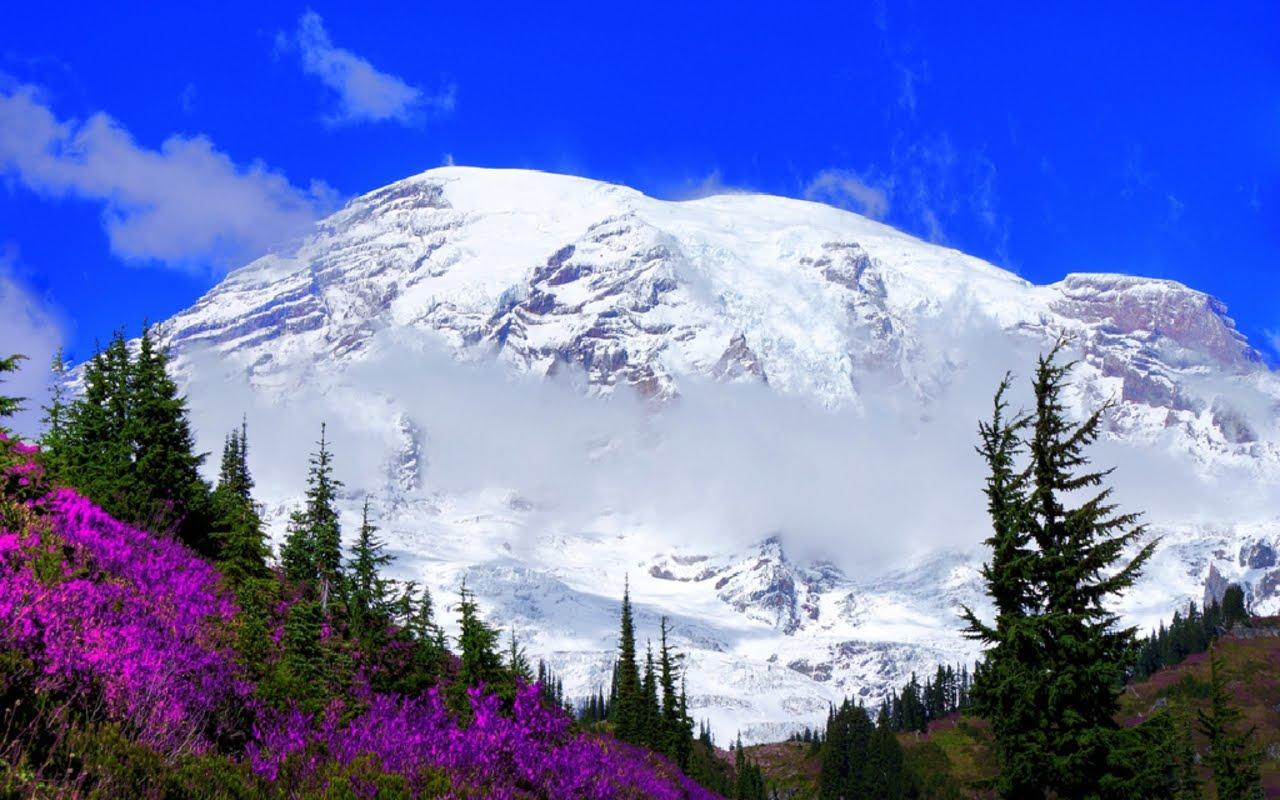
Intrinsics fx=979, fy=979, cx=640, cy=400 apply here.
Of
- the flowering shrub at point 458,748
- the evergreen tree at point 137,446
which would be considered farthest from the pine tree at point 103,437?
→ the flowering shrub at point 458,748

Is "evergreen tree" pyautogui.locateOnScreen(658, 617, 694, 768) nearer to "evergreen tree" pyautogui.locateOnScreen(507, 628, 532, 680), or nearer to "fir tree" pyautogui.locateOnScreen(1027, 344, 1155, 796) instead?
"evergreen tree" pyautogui.locateOnScreen(507, 628, 532, 680)

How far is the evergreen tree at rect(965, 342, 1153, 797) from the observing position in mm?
20703

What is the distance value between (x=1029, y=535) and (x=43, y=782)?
64.9 ft

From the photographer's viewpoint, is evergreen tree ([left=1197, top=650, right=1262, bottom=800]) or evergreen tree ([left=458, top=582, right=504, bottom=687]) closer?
evergreen tree ([left=458, top=582, right=504, bottom=687])

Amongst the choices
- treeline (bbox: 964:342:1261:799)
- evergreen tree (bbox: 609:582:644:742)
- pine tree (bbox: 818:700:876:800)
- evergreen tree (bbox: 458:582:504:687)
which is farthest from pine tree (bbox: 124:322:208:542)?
pine tree (bbox: 818:700:876:800)

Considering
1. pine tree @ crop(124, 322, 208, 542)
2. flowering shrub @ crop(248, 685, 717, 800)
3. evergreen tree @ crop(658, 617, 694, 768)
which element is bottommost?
evergreen tree @ crop(658, 617, 694, 768)

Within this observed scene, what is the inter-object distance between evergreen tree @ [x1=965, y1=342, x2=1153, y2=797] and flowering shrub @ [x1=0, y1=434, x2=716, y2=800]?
393 inches

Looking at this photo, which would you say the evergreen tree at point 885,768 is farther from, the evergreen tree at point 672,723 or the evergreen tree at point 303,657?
the evergreen tree at point 303,657

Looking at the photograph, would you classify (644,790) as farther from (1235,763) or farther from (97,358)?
(1235,763)

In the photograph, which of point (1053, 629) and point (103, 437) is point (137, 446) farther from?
point (1053, 629)

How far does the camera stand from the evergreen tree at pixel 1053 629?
2070 centimetres

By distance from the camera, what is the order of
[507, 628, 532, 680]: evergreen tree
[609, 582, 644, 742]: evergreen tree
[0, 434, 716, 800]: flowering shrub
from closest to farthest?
[0, 434, 716, 800]: flowering shrub, [507, 628, 532, 680]: evergreen tree, [609, 582, 644, 742]: evergreen tree

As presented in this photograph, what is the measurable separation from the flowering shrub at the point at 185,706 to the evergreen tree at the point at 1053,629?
9.98m

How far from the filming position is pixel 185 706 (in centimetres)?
1034
